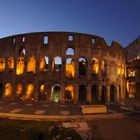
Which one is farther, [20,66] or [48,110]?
[20,66]

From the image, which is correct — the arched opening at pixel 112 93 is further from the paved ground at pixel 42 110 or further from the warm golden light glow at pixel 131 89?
the paved ground at pixel 42 110

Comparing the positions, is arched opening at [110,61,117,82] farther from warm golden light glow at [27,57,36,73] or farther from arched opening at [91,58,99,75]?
warm golden light glow at [27,57,36,73]

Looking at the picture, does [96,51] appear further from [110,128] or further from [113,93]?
[110,128]

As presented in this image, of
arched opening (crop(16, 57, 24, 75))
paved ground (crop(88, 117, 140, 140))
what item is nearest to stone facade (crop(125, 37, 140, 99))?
arched opening (crop(16, 57, 24, 75))

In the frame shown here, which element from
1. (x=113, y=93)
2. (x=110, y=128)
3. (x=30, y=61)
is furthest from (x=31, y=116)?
(x=113, y=93)

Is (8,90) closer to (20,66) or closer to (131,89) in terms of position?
(20,66)

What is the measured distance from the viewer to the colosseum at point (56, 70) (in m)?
25.5

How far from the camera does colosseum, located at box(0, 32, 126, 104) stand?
83.8 ft

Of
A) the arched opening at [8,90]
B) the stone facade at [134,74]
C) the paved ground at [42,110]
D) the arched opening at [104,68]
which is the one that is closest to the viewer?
the paved ground at [42,110]

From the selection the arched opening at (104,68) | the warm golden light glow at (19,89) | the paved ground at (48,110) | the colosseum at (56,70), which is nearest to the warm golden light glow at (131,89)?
the colosseum at (56,70)

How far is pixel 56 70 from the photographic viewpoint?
86.2 ft

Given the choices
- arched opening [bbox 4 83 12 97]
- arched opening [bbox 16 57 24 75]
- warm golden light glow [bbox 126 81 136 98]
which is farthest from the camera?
warm golden light glow [bbox 126 81 136 98]

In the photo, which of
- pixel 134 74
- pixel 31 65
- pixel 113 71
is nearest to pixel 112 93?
pixel 113 71

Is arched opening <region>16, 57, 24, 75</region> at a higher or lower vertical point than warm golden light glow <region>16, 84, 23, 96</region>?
higher
